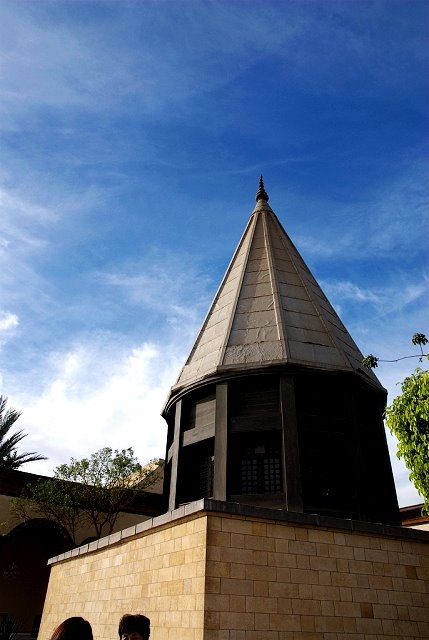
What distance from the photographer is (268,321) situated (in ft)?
31.8

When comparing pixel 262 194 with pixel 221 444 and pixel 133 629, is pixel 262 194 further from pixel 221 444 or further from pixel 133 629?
pixel 133 629

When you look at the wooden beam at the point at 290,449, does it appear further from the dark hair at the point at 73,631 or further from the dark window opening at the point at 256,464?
the dark hair at the point at 73,631

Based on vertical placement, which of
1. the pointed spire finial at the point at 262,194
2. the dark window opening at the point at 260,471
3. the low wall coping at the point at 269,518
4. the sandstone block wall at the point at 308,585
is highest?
the pointed spire finial at the point at 262,194

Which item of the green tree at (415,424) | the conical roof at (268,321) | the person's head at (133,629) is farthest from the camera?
the conical roof at (268,321)

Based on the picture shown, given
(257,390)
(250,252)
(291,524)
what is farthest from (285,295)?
(291,524)

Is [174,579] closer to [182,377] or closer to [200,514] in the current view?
[200,514]

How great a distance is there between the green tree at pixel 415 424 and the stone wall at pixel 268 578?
90 centimetres

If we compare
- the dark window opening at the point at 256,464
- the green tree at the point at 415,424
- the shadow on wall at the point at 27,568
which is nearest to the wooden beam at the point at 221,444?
the dark window opening at the point at 256,464

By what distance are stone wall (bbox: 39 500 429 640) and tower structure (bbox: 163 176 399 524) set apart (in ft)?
2.87

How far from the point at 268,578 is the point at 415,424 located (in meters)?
3.22

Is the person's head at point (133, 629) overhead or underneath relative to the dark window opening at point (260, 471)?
underneath

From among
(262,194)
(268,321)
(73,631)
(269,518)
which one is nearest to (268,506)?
(269,518)

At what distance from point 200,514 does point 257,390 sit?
9.62 ft

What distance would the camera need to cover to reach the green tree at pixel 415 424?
725cm
